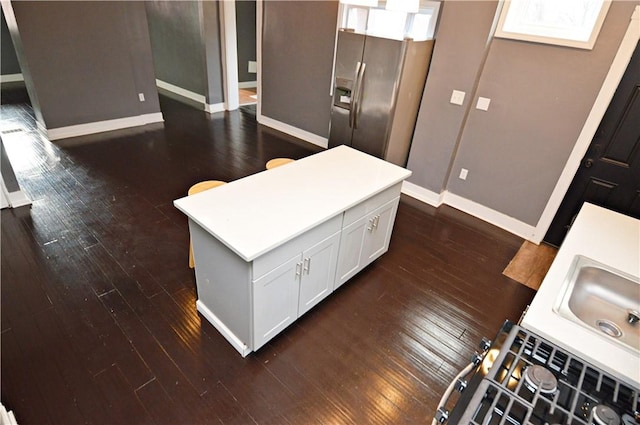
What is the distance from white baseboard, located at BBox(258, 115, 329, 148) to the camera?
527cm

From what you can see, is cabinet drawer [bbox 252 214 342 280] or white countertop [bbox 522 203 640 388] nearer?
white countertop [bbox 522 203 640 388]

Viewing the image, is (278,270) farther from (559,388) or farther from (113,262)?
(113,262)

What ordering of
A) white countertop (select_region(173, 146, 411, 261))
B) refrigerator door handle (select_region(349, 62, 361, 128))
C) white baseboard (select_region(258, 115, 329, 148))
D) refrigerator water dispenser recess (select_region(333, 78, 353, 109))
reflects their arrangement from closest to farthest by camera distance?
white countertop (select_region(173, 146, 411, 261)) → refrigerator door handle (select_region(349, 62, 361, 128)) → refrigerator water dispenser recess (select_region(333, 78, 353, 109)) → white baseboard (select_region(258, 115, 329, 148))

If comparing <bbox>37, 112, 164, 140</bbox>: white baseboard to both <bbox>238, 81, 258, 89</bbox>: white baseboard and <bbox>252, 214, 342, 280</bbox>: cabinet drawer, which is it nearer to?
<bbox>238, 81, 258, 89</bbox>: white baseboard

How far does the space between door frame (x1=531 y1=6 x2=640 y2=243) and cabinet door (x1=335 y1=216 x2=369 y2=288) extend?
203 centimetres

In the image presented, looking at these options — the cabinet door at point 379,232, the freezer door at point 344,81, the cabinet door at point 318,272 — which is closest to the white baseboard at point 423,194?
the freezer door at point 344,81

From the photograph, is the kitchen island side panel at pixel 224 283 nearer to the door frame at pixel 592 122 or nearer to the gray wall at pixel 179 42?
the door frame at pixel 592 122

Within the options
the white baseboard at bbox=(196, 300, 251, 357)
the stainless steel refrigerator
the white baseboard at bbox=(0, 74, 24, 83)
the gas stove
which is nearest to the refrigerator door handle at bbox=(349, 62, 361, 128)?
the stainless steel refrigerator

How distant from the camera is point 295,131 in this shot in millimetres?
5570

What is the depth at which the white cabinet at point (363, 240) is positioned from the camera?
2.36 meters

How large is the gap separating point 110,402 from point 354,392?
1.30m

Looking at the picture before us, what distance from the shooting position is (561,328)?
1262 mm

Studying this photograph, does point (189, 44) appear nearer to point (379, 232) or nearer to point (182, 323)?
point (379, 232)

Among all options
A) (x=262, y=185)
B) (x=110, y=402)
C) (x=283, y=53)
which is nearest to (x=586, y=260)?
(x=262, y=185)
